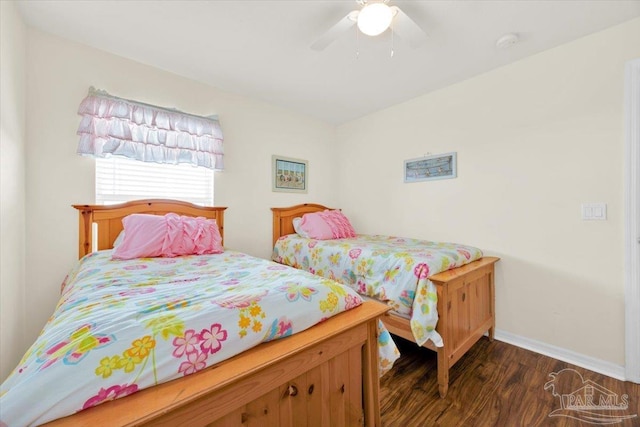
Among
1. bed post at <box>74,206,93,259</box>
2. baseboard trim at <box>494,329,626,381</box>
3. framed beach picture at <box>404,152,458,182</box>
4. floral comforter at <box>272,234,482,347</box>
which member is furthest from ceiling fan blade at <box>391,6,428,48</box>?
bed post at <box>74,206,93,259</box>

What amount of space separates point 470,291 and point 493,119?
1.52 metres

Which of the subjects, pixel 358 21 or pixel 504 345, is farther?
pixel 504 345

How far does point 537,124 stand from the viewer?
2.04 meters

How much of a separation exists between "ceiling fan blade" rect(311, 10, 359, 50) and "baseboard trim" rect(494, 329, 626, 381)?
264 centimetres

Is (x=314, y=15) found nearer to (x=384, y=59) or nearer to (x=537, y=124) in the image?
(x=384, y=59)

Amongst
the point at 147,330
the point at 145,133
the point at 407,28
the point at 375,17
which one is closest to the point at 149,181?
the point at 145,133

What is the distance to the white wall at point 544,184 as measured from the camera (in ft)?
5.76

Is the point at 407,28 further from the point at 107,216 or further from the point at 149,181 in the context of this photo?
the point at 107,216

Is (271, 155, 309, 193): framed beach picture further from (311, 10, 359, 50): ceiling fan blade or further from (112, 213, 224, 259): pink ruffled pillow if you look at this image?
(311, 10, 359, 50): ceiling fan blade

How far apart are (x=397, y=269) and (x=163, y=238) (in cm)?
172

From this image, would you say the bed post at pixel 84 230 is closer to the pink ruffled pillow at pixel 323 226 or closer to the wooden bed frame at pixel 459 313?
the pink ruffled pillow at pixel 323 226

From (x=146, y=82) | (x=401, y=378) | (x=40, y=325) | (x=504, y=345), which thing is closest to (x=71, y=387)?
(x=401, y=378)

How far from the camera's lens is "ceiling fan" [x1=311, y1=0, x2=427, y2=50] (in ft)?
4.35

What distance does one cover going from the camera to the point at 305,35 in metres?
1.86
